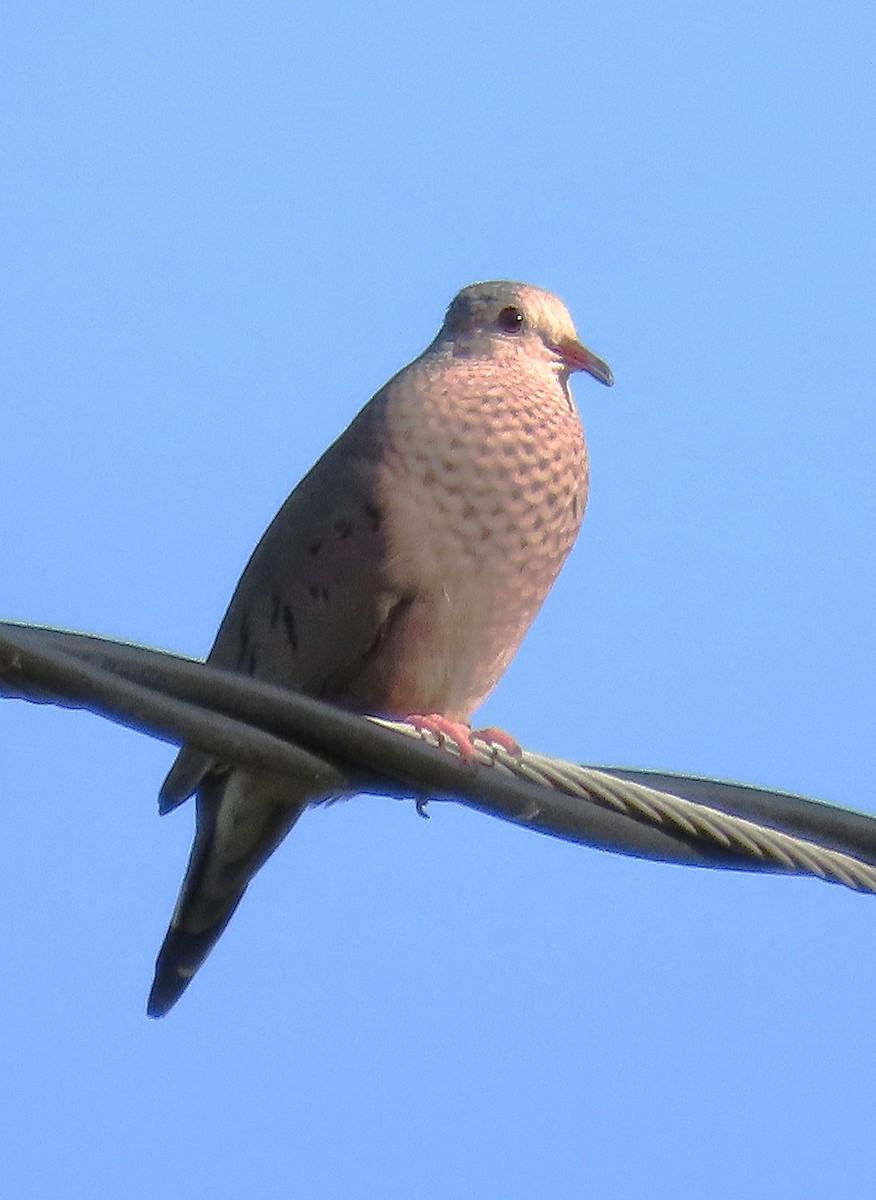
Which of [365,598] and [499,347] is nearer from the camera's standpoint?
[365,598]

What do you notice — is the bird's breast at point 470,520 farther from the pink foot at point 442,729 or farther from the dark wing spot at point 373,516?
the pink foot at point 442,729

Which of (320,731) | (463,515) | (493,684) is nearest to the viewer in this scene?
(320,731)

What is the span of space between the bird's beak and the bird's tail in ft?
3.70

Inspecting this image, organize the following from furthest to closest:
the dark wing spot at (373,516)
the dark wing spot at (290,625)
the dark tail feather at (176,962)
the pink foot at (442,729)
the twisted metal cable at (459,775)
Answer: the dark tail feather at (176,962) → the dark wing spot at (290,625) → the dark wing spot at (373,516) → the pink foot at (442,729) → the twisted metal cable at (459,775)

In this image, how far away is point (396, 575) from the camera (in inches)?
154

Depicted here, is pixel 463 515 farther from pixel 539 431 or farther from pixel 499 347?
pixel 499 347

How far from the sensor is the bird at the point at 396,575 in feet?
12.9

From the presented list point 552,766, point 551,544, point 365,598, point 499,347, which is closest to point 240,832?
point 365,598

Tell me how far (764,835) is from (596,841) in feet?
0.74

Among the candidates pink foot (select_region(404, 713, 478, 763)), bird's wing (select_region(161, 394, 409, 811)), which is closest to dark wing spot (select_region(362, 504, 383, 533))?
bird's wing (select_region(161, 394, 409, 811))

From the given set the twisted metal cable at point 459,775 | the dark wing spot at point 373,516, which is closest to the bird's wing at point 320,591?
the dark wing spot at point 373,516

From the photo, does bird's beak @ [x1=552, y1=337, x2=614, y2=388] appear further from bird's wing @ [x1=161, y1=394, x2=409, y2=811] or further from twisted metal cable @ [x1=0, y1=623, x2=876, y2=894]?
twisted metal cable @ [x1=0, y1=623, x2=876, y2=894]

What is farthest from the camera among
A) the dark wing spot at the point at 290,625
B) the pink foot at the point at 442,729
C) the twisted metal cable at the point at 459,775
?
the dark wing spot at the point at 290,625

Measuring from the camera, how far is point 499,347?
4.38 metres
